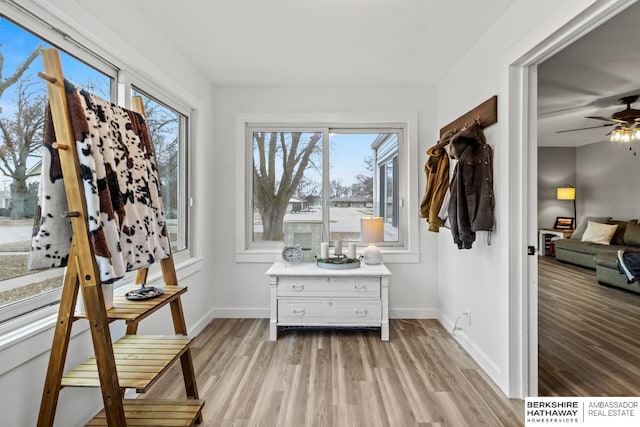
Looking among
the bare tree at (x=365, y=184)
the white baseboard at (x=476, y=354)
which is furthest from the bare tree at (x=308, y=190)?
the white baseboard at (x=476, y=354)

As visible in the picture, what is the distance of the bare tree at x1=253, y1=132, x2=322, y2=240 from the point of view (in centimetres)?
372

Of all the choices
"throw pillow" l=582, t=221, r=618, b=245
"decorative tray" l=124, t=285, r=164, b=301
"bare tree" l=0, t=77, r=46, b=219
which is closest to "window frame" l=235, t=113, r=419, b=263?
"decorative tray" l=124, t=285, r=164, b=301

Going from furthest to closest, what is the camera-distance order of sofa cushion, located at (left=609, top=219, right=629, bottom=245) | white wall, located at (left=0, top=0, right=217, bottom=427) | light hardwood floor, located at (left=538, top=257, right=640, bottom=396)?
sofa cushion, located at (left=609, top=219, right=629, bottom=245) → light hardwood floor, located at (left=538, top=257, right=640, bottom=396) → white wall, located at (left=0, top=0, right=217, bottom=427)

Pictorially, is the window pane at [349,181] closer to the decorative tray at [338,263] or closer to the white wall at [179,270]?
the decorative tray at [338,263]

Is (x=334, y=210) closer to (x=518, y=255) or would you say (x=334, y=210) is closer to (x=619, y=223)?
(x=518, y=255)

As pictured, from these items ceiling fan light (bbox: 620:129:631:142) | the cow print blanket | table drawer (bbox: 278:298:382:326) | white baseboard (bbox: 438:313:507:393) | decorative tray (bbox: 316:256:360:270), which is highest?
ceiling fan light (bbox: 620:129:631:142)

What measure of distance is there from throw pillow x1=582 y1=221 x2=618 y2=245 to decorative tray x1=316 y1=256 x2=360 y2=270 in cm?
535

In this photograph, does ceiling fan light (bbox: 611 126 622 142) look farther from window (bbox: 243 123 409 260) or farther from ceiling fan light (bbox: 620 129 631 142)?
window (bbox: 243 123 409 260)

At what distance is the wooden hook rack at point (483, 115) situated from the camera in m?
2.32

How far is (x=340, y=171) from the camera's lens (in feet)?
12.3

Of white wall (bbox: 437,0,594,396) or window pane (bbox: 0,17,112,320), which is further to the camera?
white wall (bbox: 437,0,594,396)

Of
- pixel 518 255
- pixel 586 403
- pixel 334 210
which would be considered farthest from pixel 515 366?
pixel 334 210

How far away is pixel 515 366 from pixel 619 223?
19.1 ft

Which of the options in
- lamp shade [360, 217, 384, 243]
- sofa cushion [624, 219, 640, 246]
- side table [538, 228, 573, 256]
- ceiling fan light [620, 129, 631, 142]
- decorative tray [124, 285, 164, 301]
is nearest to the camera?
decorative tray [124, 285, 164, 301]
